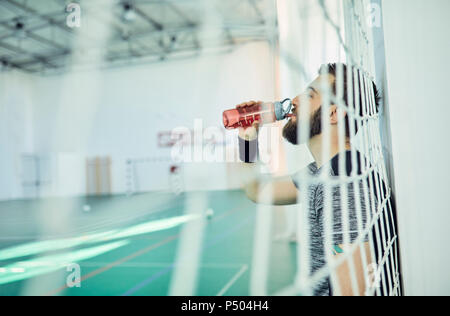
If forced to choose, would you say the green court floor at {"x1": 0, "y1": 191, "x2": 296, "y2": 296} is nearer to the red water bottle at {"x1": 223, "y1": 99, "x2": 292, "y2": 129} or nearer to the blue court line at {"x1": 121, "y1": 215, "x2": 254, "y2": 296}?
the blue court line at {"x1": 121, "y1": 215, "x2": 254, "y2": 296}

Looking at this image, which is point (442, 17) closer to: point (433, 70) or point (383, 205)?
point (433, 70)

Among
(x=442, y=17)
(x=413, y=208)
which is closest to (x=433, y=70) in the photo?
(x=442, y=17)

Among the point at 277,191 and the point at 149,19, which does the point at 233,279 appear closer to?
the point at 277,191

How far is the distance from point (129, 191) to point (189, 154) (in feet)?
6.01

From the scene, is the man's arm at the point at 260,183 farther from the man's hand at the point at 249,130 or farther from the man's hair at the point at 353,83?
the man's hair at the point at 353,83

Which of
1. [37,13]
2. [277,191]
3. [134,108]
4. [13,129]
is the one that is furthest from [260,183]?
[13,129]

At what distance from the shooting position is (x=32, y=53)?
8.38 meters

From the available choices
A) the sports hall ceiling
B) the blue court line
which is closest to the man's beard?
the blue court line

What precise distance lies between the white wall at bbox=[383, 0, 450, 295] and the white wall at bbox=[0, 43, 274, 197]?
721 cm

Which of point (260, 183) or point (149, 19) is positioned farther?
point (149, 19)

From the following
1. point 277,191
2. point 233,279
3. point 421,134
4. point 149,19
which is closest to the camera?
point 421,134

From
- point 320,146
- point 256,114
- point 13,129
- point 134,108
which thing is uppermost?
point 134,108

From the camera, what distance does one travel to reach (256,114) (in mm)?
973

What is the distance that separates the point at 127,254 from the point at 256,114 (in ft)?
7.30
